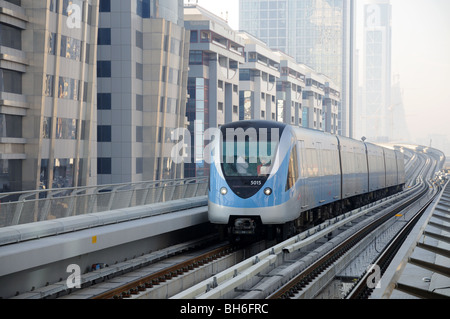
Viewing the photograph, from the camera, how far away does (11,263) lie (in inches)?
449

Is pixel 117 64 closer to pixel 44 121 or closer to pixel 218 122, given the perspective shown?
pixel 44 121

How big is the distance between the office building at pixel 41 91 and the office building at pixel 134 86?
6249 millimetres

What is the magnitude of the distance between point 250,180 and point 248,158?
2.01 feet

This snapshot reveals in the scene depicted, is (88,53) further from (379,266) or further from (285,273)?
(285,273)

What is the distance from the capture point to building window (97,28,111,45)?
4556 centimetres

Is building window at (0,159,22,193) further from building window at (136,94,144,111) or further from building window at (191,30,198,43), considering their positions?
building window at (191,30,198,43)

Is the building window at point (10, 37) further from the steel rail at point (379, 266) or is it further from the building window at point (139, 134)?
the steel rail at point (379, 266)

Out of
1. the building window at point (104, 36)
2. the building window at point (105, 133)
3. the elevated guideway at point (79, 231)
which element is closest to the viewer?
the elevated guideway at point (79, 231)

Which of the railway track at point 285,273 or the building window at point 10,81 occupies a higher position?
the building window at point 10,81

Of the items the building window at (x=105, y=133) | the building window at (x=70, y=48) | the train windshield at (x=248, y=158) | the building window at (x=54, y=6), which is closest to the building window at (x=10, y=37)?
the building window at (x=54, y=6)

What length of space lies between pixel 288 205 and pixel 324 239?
289 cm

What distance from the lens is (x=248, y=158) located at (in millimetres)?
18281

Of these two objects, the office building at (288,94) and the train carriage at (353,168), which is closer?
the train carriage at (353,168)

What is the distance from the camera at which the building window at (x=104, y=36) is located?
149ft
